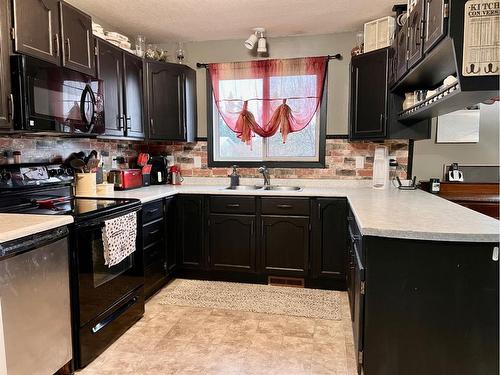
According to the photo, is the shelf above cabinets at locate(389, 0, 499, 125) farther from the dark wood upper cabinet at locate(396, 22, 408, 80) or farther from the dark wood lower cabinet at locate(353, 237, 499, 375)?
the dark wood lower cabinet at locate(353, 237, 499, 375)

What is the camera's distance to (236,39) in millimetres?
3809

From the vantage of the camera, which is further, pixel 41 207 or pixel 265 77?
pixel 265 77

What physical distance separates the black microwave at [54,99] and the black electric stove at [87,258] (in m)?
0.38

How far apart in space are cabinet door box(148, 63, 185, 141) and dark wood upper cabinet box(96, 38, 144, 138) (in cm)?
13

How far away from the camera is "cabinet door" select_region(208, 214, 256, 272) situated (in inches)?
132

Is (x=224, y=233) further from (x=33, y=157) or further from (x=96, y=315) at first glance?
(x=33, y=157)

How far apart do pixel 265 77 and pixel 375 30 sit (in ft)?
3.74

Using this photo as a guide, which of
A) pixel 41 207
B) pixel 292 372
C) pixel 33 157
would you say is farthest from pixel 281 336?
pixel 33 157

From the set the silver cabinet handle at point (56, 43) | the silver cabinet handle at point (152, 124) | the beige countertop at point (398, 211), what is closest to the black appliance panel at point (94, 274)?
the beige countertop at point (398, 211)

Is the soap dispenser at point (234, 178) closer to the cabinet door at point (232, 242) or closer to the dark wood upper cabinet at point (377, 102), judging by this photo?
the cabinet door at point (232, 242)

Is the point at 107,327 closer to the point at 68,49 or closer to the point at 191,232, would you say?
the point at 191,232

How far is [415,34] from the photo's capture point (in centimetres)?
218

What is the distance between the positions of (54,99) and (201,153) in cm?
194

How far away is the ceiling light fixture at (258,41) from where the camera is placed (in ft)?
11.6
